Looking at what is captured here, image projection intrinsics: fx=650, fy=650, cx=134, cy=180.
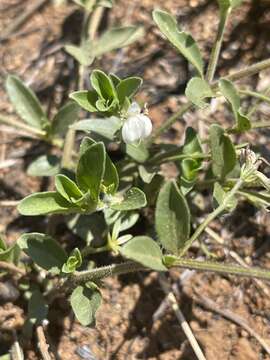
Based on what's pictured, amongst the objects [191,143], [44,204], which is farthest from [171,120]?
[44,204]

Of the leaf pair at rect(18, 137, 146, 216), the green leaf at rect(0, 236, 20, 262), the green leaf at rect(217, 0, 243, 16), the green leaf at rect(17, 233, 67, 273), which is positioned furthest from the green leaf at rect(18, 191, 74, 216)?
the green leaf at rect(217, 0, 243, 16)

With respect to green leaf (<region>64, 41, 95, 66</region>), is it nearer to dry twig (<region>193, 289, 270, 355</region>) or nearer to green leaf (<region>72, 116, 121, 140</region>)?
green leaf (<region>72, 116, 121, 140</region>)

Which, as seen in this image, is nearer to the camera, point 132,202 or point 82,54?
point 132,202

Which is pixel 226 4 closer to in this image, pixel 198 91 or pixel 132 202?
pixel 198 91

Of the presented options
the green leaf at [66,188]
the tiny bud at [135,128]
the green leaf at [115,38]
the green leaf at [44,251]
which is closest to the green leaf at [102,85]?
the tiny bud at [135,128]

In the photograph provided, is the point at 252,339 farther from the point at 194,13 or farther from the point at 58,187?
the point at 194,13

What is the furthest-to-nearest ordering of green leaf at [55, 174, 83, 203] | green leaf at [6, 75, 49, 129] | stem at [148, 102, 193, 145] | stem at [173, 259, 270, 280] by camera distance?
green leaf at [6, 75, 49, 129], stem at [148, 102, 193, 145], green leaf at [55, 174, 83, 203], stem at [173, 259, 270, 280]

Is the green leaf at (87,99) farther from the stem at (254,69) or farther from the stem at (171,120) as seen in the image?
the stem at (254,69)
